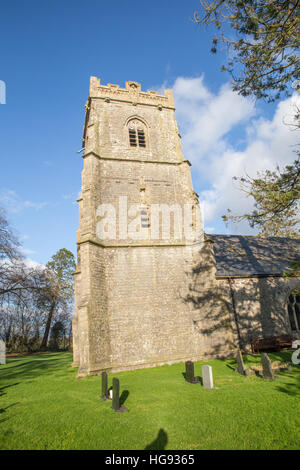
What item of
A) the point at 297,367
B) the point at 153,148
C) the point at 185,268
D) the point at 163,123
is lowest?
the point at 297,367

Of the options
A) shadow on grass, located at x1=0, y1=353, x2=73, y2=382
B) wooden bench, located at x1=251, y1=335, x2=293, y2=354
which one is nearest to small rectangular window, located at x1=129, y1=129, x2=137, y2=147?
shadow on grass, located at x1=0, y1=353, x2=73, y2=382

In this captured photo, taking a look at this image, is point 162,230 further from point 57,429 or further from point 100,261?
point 57,429

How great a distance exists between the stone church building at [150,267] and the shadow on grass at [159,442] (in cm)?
656

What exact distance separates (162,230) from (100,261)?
424 centimetres

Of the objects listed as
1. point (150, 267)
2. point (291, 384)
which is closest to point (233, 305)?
point (150, 267)

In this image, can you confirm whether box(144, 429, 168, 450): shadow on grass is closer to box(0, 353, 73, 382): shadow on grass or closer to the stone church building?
the stone church building

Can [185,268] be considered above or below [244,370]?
above

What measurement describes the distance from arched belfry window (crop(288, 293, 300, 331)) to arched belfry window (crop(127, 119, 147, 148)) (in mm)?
14740

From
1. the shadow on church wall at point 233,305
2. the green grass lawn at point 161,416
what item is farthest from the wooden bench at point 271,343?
the green grass lawn at point 161,416

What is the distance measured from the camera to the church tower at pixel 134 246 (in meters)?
12.5

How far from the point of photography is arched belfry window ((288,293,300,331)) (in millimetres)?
16656

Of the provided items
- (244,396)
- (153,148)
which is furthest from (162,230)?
(244,396)

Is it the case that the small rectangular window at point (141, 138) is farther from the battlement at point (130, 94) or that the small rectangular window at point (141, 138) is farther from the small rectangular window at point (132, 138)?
the battlement at point (130, 94)

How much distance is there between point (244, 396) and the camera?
279 inches
